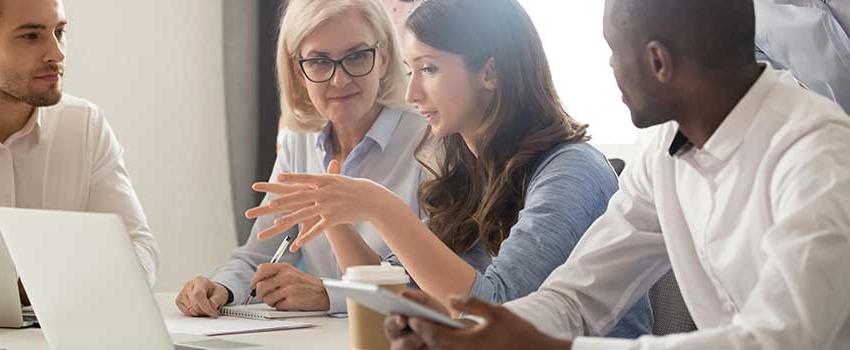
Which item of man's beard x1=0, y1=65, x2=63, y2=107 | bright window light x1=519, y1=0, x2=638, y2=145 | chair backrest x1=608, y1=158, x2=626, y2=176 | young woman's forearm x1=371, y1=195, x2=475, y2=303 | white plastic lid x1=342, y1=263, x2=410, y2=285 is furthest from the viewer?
bright window light x1=519, y1=0, x2=638, y2=145

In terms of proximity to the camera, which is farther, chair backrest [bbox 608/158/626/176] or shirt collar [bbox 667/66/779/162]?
chair backrest [bbox 608/158/626/176]

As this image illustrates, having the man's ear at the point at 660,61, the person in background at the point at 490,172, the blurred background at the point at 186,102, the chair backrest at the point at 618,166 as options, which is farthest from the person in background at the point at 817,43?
the blurred background at the point at 186,102

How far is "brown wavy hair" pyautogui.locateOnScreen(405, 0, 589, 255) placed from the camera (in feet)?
7.03

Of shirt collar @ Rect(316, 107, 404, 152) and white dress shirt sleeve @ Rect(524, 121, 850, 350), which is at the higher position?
white dress shirt sleeve @ Rect(524, 121, 850, 350)

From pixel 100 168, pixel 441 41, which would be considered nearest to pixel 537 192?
pixel 441 41

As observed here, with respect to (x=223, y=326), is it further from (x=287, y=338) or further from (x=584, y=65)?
(x=584, y=65)

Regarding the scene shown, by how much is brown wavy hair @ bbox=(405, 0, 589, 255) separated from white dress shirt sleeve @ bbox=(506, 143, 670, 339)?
493mm

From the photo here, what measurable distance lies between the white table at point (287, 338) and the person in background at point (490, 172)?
17 centimetres

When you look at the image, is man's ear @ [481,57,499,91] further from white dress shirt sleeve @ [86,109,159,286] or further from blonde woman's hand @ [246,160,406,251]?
white dress shirt sleeve @ [86,109,159,286]

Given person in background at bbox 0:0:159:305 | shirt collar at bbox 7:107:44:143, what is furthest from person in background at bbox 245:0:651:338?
shirt collar at bbox 7:107:44:143

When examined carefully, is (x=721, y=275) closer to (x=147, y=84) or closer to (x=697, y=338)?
(x=697, y=338)

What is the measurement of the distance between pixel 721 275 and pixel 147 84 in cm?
325

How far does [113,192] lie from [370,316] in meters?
1.28

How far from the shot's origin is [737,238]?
52.7 inches
